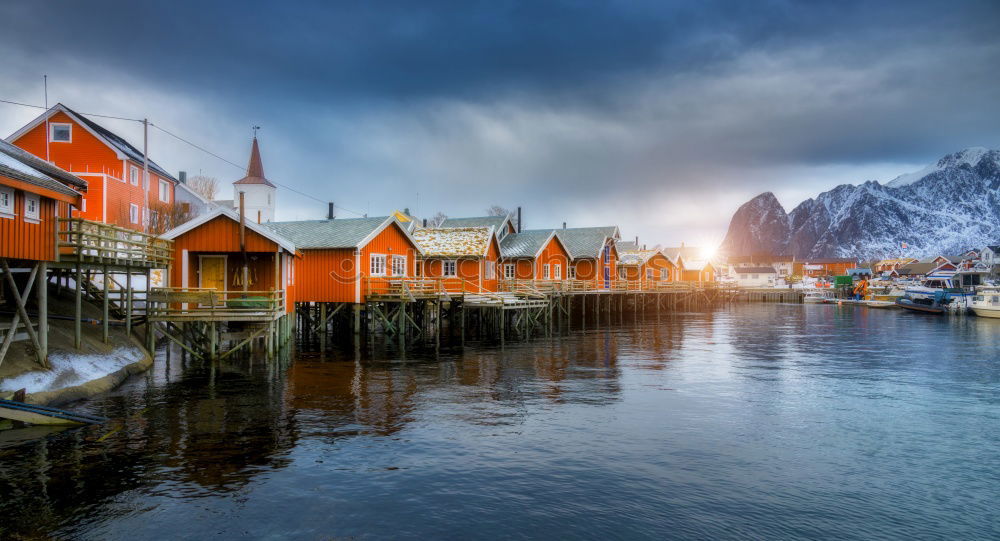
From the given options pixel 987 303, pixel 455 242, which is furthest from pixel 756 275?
pixel 455 242

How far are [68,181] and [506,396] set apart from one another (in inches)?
657

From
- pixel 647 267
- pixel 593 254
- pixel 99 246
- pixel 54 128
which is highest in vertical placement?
pixel 54 128

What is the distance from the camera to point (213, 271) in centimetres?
2984

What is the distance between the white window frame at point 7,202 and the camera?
16438 millimetres

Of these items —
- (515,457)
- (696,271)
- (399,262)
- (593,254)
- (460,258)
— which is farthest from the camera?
(696,271)

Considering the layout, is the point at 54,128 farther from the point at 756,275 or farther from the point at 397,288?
the point at 756,275

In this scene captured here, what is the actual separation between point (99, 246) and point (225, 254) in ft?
30.1

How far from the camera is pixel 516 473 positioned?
42.0ft

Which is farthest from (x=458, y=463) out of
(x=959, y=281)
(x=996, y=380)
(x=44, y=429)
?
(x=959, y=281)

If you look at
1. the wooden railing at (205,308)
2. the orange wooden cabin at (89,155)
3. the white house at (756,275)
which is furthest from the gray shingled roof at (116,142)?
the white house at (756,275)

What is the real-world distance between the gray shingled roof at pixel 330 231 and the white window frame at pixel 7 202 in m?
18.0

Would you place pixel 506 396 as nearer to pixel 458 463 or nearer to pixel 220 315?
pixel 458 463

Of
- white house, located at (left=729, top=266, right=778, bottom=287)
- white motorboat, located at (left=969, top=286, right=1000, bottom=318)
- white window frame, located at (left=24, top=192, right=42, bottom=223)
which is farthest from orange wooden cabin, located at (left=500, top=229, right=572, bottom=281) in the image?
white house, located at (left=729, top=266, right=778, bottom=287)

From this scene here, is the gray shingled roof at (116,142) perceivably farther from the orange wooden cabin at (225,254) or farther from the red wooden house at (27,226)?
the red wooden house at (27,226)
